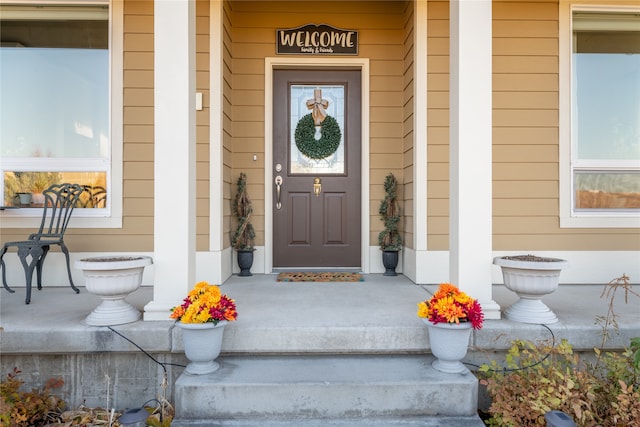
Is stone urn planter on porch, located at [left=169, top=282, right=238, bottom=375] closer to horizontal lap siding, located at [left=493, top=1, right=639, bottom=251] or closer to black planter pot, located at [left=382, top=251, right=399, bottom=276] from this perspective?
black planter pot, located at [left=382, top=251, right=399, bottom=276]

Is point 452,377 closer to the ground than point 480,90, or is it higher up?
closer to the ground

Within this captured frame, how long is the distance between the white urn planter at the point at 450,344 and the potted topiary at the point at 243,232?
7.29 ft

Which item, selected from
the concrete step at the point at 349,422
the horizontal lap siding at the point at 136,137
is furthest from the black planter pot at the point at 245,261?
the concrete step at the point at 349,422

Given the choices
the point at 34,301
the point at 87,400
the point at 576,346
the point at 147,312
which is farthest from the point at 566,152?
the point at 34,301

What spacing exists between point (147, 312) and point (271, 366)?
84 cm

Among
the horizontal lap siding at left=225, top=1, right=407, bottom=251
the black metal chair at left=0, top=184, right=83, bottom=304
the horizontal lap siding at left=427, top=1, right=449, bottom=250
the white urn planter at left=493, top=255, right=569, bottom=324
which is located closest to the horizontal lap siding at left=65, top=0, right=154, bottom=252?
the black metal chair at left=0, top=184, right=83, bottom=304

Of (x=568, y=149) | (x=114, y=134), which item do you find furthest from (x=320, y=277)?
Result: (x=568, y=149)

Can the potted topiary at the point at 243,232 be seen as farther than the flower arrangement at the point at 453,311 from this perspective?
Yes

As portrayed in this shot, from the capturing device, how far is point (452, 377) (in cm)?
218

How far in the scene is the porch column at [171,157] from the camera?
2549 millimetres

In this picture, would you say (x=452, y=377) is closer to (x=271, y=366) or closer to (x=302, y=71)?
(x=271, y=366)

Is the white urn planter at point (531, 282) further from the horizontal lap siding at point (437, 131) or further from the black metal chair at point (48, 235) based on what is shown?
the black metal chair at point (48, 235)

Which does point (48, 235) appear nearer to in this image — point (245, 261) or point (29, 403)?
point (29, 403)

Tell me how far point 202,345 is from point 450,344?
130cm
